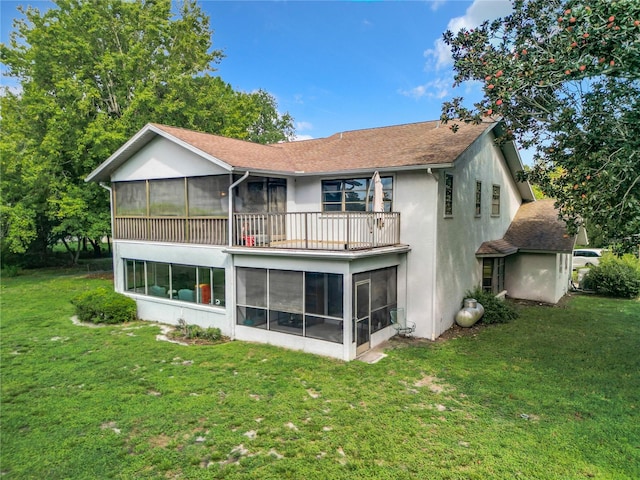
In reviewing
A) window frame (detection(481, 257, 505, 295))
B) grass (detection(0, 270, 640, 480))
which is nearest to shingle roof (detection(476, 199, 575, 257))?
window frame (detection(481, 257, 505, 295))

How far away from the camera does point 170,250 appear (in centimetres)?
1401

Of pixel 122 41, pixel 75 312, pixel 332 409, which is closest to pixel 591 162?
pixel 332 409

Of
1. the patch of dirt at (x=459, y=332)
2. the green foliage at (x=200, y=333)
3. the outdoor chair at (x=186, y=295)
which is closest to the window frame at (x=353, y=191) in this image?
the patch of dirt at (x=459, y=332)

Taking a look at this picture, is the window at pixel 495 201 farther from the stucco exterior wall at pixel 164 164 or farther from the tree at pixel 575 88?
the stucco exterior wall at pixel 164 164

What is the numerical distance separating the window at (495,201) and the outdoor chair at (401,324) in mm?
7748

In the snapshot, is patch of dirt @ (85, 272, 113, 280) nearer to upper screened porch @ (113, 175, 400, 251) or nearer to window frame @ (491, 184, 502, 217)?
upper screened porch @ (113, 175, 400, 251)

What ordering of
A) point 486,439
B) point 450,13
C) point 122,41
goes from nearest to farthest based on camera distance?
point 486,439, point 450,13, point 122,41

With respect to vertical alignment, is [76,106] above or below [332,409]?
above

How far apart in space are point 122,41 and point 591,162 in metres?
25.5

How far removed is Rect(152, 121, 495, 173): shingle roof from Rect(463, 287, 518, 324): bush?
573 centimetres

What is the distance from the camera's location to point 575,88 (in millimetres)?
9422

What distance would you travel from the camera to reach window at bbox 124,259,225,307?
42.8 feet

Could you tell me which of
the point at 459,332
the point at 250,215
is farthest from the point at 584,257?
the point at 250,215

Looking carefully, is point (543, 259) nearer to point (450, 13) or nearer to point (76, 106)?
point (450, 13)
